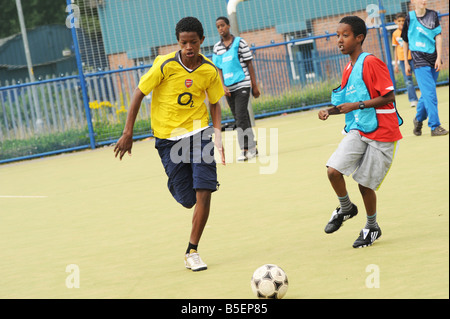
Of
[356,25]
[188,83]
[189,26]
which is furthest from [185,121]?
[356,25]

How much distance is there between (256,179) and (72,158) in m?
7.66

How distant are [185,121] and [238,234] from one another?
4.08 feet

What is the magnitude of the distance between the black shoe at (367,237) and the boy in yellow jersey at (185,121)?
3.74 ft

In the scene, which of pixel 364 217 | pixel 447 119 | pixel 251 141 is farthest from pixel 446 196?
pixel 447 119

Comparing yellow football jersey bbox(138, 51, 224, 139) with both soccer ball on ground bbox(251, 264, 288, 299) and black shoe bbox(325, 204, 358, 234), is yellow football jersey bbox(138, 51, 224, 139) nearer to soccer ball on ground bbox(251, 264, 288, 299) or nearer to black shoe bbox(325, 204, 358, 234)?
black shoe bbox(325, 204, 358, 234)

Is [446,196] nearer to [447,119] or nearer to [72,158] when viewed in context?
[447,119]

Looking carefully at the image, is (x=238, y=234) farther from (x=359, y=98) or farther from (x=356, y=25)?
(x=356, y=25)

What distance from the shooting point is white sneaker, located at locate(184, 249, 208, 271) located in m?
5.84

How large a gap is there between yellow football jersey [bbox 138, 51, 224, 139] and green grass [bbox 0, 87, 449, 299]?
1.03 m

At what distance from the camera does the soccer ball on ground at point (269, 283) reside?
189 inches

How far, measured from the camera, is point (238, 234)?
23.0ft

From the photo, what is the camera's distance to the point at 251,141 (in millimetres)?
12070

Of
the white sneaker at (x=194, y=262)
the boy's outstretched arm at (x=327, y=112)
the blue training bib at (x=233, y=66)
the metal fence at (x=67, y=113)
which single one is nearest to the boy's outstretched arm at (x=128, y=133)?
the white sneaker at (x=194, y=262)

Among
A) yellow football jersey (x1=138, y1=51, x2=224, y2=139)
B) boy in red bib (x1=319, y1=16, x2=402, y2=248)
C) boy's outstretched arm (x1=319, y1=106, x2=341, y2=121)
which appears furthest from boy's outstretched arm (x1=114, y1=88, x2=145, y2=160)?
boy in red bib (x1=319, y1=16, x2=402, y2=248)
